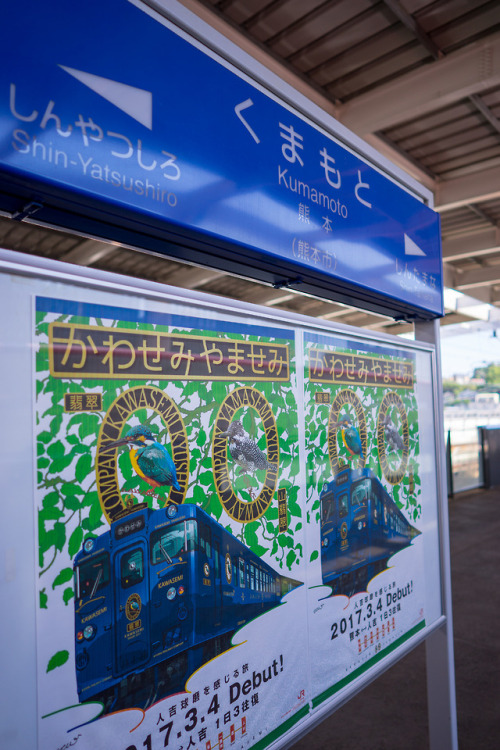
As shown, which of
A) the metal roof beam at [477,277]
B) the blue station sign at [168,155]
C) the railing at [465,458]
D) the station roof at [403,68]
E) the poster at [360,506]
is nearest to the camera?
the blue station sign at [168,155]

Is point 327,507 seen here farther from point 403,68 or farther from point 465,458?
point 465,458

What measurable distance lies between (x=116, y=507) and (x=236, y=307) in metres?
0.59

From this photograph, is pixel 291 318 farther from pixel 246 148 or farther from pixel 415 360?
pixel 415 360

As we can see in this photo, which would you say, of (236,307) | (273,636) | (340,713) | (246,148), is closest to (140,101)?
(246,148)

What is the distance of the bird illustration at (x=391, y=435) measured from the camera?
1965 millimetres

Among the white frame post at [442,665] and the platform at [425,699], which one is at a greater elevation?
the white frame post at [442,665]

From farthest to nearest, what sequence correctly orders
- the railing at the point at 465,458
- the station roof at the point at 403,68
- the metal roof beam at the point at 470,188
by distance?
the railing at the point at 465,458, the metal roof beam at the point at 470,188, the station roof at the point at 403,68

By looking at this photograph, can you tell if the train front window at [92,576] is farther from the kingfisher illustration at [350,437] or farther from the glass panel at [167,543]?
the kingfisher illustration at [350,437]

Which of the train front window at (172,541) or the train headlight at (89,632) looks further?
the train front window at (172,541)

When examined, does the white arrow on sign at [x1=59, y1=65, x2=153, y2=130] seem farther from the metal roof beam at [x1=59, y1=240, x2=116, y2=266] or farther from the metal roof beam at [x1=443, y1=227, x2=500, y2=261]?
the metal roof beam at [x1=443, y1=227, x2=500, y2=261]

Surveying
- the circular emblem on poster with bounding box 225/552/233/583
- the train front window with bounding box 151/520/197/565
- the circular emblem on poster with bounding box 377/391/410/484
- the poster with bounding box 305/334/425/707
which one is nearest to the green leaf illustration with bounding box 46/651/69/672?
the train front window with bounding box 151/520/197/565

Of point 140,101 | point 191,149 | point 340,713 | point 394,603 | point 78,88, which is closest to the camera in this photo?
point 78,88

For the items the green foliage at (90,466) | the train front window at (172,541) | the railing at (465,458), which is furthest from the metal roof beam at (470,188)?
the railing at (465,458)

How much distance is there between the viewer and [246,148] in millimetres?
1357
